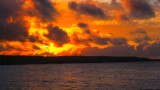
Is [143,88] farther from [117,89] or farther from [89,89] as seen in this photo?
[89,89]

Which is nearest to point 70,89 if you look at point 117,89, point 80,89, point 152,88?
point 80,89

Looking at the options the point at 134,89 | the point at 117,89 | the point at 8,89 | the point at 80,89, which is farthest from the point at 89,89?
the point at 8,89

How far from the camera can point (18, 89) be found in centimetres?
4859

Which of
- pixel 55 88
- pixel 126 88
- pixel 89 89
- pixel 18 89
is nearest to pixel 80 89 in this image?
pixel 89 89

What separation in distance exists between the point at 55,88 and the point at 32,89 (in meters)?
5.22

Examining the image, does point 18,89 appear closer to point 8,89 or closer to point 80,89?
point 8,89

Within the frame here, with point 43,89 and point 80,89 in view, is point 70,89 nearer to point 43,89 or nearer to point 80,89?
point 80,89

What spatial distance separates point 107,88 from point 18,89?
20.5 metres

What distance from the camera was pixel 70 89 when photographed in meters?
47.1

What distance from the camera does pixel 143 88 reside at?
48844mm

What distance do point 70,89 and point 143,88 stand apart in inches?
667

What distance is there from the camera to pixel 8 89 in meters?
48.5

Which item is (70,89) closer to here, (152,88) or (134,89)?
(134,89)

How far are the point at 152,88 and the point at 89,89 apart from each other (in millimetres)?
14575
